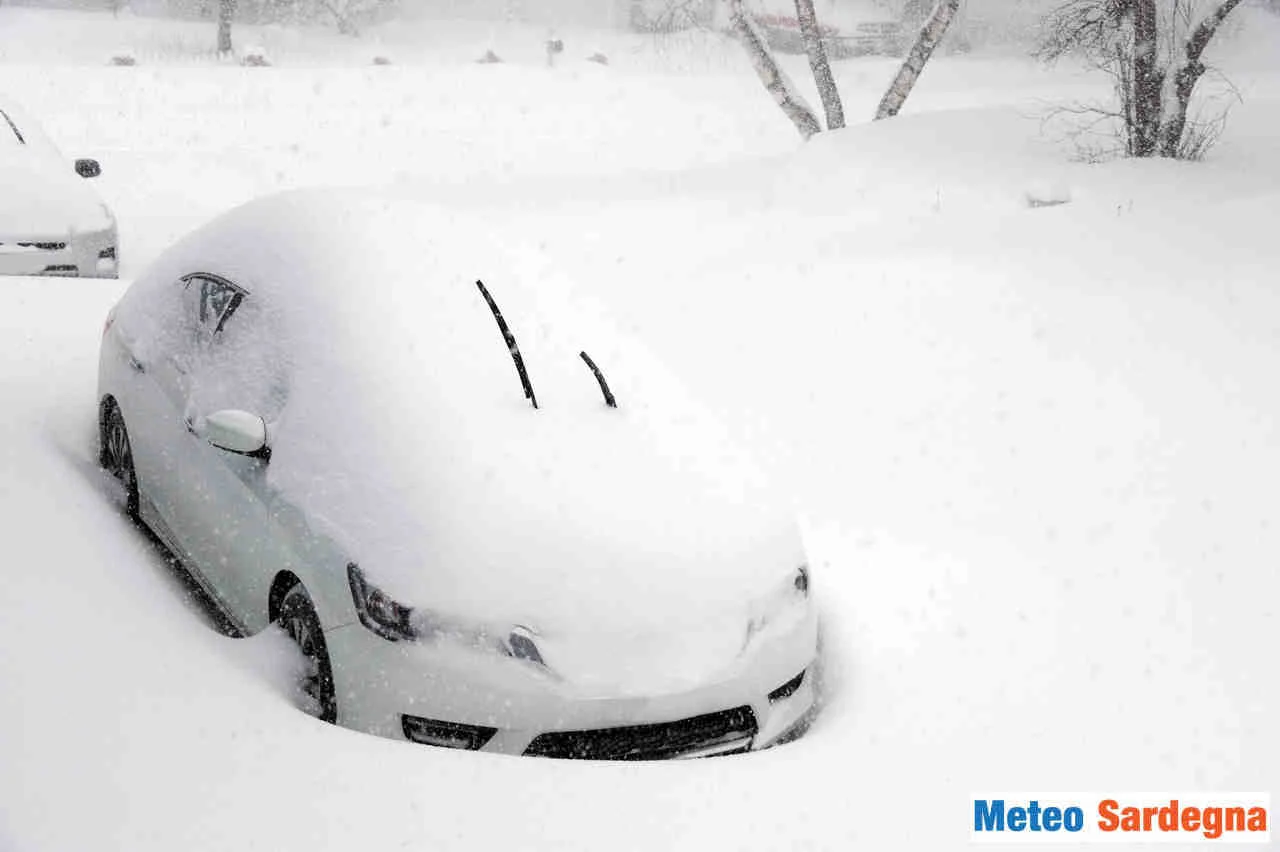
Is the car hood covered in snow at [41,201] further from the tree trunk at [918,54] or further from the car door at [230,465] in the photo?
the tree trunk at [918,54]

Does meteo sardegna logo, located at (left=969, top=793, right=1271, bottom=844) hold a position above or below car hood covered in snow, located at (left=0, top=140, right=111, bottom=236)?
below

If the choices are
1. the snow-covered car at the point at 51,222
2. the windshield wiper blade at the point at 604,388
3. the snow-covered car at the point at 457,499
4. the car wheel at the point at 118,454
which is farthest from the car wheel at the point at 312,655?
the snow-covered car at the point at 51,222

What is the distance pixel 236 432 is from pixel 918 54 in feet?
43.3

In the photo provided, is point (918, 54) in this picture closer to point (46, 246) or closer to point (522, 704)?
point (46, 246)

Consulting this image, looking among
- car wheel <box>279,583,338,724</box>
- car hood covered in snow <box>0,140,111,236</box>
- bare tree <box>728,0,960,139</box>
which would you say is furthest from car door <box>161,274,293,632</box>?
bare tree <box>728,0,960,139</box>

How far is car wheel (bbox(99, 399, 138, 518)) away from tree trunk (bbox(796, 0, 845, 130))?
11.8 meters

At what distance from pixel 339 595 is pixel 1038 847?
2.06m

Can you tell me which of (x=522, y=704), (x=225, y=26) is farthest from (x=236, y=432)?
(x=225, y=26)

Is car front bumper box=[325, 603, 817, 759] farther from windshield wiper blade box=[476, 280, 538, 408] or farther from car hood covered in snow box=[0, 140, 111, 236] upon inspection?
car hood covered in snow box=[0, 140, 111, 236]

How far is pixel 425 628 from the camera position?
3627mm

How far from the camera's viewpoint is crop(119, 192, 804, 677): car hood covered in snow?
371 centimetres

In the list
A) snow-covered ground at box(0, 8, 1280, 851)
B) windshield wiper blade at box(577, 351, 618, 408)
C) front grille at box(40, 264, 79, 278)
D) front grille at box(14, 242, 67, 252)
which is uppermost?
windshield wiper blade at box(577, 351, 618, 408)

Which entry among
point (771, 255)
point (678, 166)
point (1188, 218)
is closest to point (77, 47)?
point (678, 166)

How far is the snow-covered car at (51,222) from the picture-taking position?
870cm
